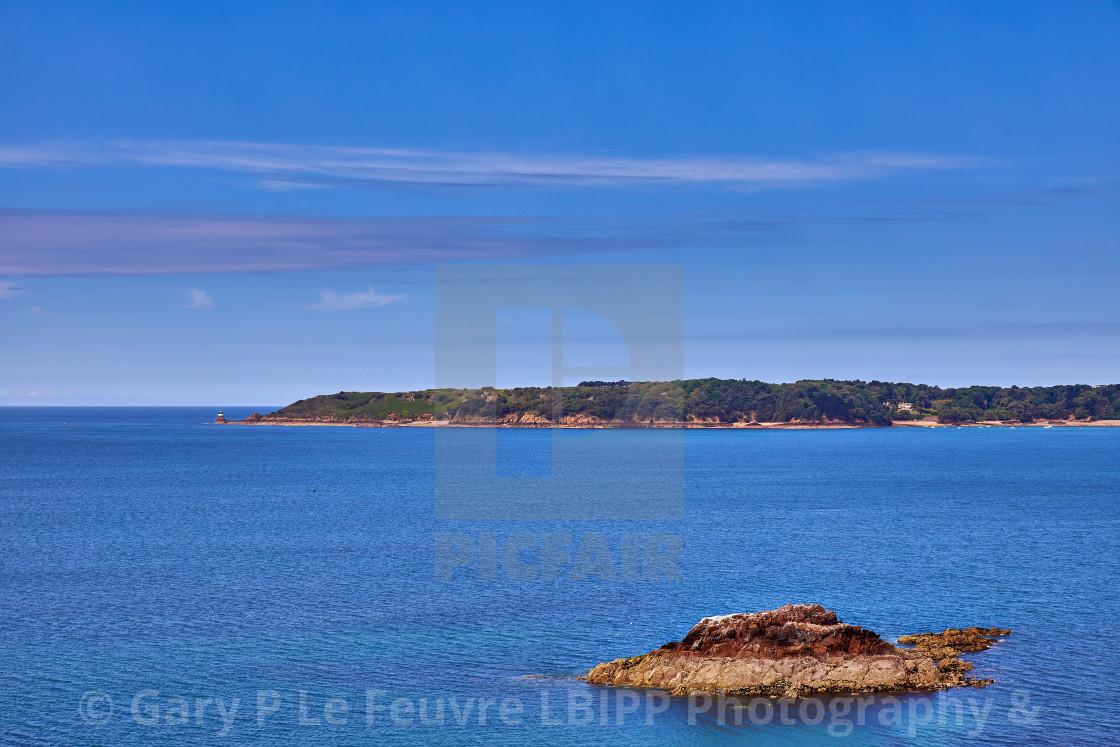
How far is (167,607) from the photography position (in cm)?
5175

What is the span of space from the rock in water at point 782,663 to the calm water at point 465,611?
4.29ft

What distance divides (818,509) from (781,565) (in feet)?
120

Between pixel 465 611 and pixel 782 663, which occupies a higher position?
pixel 782 663

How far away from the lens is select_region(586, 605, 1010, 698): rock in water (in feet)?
120

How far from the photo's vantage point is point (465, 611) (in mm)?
50719

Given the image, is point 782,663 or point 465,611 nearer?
point 782,663

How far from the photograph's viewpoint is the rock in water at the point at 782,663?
1443 inches

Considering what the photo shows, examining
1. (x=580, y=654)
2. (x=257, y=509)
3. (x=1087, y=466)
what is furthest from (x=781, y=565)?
(x=1087, y=466)

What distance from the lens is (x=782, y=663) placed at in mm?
37094

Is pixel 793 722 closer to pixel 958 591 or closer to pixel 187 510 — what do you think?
pixel 958 591

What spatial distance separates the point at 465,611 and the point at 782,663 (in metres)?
19.4

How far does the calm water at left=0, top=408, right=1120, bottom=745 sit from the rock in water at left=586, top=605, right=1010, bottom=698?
1308 millimetres

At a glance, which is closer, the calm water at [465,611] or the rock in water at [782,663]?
the calm water at [465,611]

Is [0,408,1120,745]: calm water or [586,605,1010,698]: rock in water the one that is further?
[586,605,1010,698]: rock in water
